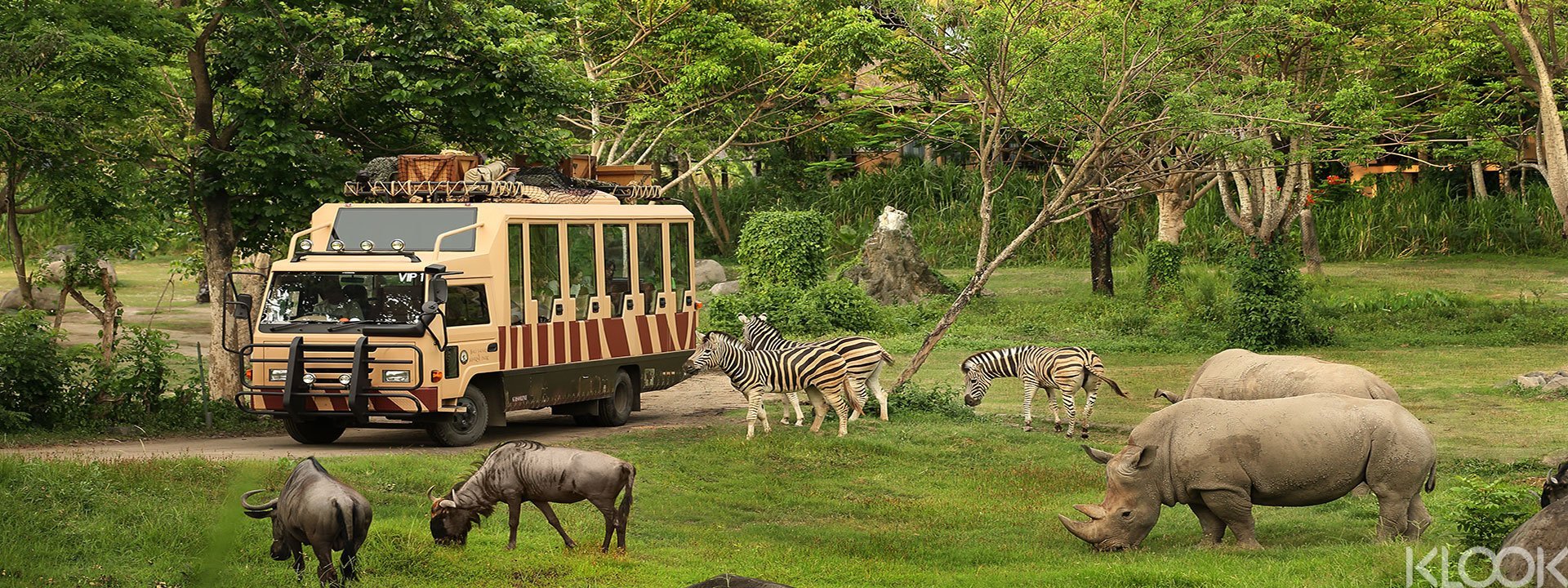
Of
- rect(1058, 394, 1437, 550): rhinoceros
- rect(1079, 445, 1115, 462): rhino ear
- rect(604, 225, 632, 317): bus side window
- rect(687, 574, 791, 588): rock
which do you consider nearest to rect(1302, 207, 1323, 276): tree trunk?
rect(604, 225, 632, 317): bus side window

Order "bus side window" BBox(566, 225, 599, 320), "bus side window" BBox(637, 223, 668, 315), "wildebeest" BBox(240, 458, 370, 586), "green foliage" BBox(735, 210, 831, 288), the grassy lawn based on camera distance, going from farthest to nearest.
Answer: "green foliage" BBox(735, 210, 831, 288) < "bus side window" BBox(637, 223, 668, 315) < "bus side window" BBox(566, 225, 599, 320) < the grassy lawn < "wildebeest" BBox(240, 458, 370, 586)

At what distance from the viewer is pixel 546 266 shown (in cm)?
1738

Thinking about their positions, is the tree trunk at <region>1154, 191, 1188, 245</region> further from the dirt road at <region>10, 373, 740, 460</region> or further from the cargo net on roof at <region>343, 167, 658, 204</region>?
the cargo net on roof at <region>343, 167, 658, 204</region>

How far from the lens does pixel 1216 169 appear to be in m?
20.1

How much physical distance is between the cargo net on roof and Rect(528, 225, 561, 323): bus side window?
0.45 metres

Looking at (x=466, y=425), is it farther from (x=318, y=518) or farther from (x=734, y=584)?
(x=734, y=584)

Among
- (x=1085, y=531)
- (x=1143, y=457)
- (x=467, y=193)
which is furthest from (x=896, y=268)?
(x=1143, y=457)

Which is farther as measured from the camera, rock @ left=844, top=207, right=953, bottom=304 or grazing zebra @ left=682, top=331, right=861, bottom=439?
rock @ left=844, top=207, right=953, bottom=304

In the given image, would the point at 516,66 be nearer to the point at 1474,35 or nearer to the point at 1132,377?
the point at 1132,377

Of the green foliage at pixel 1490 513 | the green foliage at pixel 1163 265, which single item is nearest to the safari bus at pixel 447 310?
the green foliage at pixel 1490 513

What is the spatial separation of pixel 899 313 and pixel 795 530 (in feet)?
60.2

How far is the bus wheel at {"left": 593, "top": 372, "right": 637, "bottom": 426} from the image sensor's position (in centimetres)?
1891

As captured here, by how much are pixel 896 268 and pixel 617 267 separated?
15.1 m

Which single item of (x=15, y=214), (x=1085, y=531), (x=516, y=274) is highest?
(x=15, y=214)
